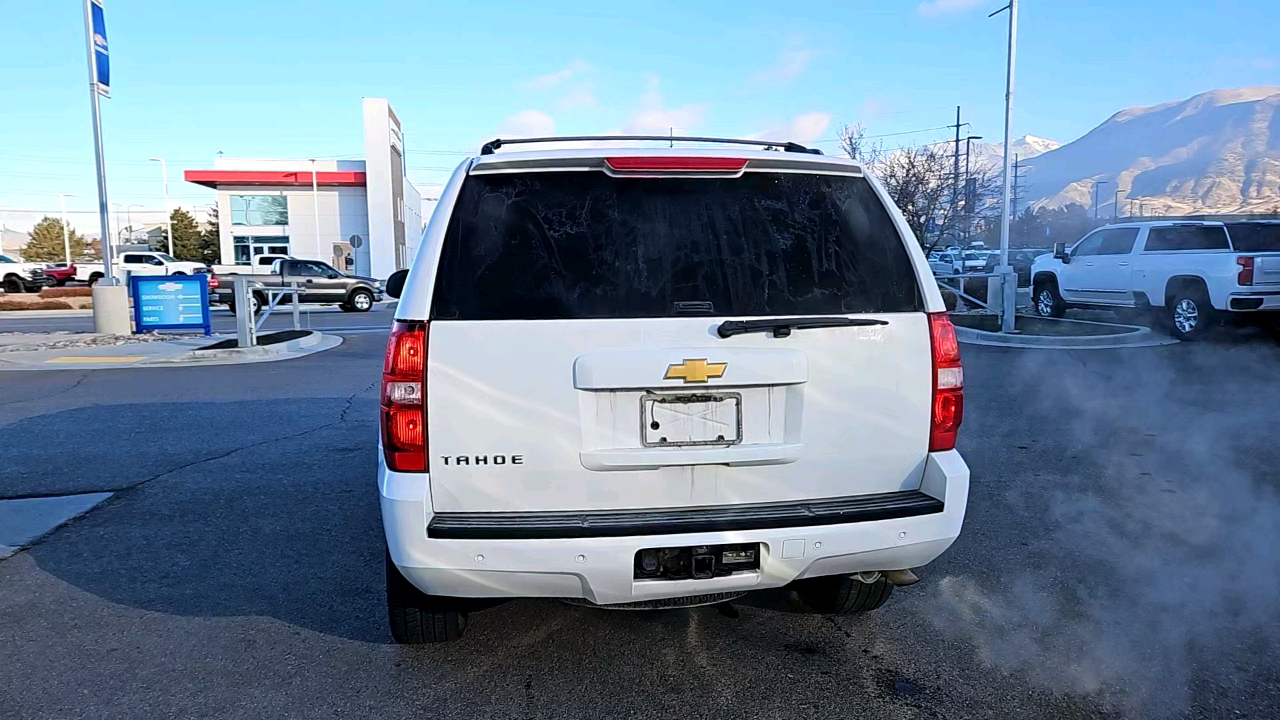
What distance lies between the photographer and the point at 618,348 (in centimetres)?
287

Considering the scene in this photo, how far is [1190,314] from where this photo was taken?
13.9 metres

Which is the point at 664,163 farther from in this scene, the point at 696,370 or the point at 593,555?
the point at 593,555

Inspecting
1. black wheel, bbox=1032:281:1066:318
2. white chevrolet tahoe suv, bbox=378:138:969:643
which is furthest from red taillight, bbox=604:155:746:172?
black wheel, bbox=1032:281:1066:318

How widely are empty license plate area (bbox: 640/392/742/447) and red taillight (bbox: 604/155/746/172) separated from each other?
0.81 metres

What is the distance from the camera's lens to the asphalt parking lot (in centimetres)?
319

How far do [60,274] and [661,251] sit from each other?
165 feet

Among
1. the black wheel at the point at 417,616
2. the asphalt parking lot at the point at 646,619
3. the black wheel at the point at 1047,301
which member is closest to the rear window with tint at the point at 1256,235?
the black wheel at the point at 1047,301

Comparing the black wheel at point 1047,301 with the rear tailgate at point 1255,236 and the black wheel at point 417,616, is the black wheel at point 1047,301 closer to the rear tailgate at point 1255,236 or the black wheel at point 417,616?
the rear tailgate at point 1255,236

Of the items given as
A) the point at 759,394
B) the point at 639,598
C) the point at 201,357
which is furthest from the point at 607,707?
the point at 201,357

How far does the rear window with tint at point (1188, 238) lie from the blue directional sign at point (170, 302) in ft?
53.6

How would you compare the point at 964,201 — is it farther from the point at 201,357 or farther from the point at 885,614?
the point at 885,614

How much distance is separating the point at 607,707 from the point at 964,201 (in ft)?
109

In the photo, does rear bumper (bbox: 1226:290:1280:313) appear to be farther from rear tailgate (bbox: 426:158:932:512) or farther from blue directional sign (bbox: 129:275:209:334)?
blue directional sign (bbox: 129:275:209:334)

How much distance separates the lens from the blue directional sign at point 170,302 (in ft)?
51.0
